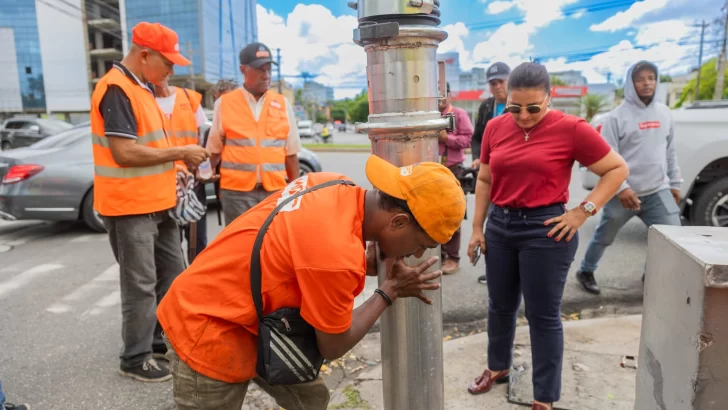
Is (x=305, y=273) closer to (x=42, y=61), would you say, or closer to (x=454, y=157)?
(x=454, y=157)

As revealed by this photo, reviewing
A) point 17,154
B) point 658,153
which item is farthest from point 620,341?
point 17,154

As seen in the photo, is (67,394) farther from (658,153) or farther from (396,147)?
(658,153)

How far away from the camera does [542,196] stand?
267cm

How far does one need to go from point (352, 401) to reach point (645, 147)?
306 cm

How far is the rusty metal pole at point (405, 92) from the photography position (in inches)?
74.2

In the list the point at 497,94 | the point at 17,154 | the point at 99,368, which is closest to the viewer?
the point at 99,368

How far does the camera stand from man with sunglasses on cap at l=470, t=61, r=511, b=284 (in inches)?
189

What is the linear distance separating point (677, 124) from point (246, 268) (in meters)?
5.71

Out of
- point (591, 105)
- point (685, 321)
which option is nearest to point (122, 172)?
point (685, 321)

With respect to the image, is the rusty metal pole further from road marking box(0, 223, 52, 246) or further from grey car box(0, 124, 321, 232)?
road marking box(0, 223, 52, 246)

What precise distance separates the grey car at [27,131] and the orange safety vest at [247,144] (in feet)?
54.7

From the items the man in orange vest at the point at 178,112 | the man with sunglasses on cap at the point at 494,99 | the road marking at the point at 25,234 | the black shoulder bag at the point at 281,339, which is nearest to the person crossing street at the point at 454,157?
the man with sunglasses on cap at the point at 494,99

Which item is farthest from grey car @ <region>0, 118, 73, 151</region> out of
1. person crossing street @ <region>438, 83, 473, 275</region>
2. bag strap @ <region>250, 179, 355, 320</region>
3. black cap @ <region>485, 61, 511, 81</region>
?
bag strap @ <region>250, 179, 355, 320</region>

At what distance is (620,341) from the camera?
11.8 feet
